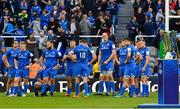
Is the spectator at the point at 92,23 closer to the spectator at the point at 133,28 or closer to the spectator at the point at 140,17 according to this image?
the spectator at the point at 133,28

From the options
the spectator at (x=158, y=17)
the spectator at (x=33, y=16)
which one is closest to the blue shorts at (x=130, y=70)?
the spectator at (x=158, y=17)

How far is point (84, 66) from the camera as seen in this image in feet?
79.5

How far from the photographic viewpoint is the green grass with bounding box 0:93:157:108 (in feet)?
66.0

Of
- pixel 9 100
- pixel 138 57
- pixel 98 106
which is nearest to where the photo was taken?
pixel 98 106

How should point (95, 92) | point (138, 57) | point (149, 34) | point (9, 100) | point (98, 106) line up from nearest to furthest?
point (98, 106), point (9, 100), point (138, 57), point (95, 92), point (149, 34)

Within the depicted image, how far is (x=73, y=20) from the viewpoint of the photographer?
3039 cm

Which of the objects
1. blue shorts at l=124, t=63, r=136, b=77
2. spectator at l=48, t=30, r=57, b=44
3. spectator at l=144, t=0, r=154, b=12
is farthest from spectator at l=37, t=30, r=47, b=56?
blue shorts at l=124, t=63, r=136, b=77

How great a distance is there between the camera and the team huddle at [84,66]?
79.5 feet

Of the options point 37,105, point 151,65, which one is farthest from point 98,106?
point 151,65

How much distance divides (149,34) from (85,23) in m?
2.84

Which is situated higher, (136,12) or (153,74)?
(136,12)

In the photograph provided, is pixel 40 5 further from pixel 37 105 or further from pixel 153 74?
pixel 37 105

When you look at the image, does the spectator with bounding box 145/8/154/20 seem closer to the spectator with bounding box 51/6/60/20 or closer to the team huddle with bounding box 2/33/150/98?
the spectator with bounding box 51/6/60/20

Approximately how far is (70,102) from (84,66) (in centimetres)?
265
